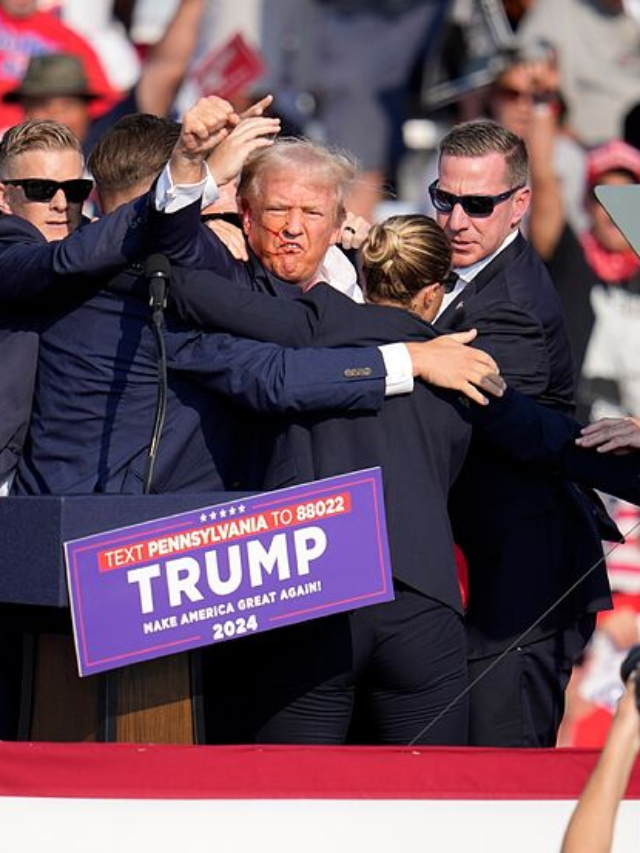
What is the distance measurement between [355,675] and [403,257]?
899mm

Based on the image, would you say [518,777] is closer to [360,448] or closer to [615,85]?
[360,448]

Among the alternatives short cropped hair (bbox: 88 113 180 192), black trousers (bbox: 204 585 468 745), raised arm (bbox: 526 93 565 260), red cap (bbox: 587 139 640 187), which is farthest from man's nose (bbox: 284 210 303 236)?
red cap (bbox: 587 139 640 187)

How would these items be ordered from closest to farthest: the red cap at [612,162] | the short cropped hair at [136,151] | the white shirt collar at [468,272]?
1. the short cropped hair at [136,151]
2. the white shirt collar at [468,272]
3. the red cap at [612,162]

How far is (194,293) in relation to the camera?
4523 millimetres

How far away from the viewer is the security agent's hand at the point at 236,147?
14.9ft

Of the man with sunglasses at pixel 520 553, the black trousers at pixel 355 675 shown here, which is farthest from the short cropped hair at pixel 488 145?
the black trousers at pixel 355 675

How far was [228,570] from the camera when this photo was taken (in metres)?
4.21

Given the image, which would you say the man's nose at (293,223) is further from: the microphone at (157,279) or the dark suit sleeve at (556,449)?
the dark suit sleeve at (556,449)

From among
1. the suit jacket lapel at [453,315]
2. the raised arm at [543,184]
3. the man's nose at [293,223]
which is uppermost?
the raised arm at [543,184]

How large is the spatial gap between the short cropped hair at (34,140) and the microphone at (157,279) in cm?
74

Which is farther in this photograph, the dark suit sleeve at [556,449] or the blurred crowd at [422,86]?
the blurred crowd at [422,86]

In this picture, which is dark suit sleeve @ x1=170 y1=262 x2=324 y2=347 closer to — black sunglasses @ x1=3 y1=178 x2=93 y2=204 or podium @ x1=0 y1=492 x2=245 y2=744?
podium @ x1=0 y1=492 x2=245 y2=744

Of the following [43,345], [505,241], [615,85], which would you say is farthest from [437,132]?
[43,345]

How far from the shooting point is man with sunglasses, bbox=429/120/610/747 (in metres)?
4.99
